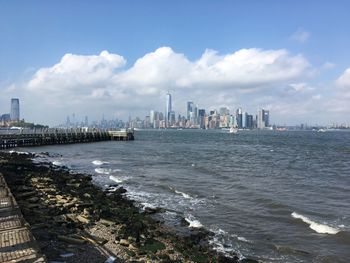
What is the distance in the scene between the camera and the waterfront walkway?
10164mm

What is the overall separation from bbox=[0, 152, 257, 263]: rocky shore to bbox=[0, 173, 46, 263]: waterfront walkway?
2.53 ft

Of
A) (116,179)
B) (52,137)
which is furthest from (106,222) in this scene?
(52,137)

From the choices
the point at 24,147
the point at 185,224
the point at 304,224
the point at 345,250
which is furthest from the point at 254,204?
the point at 24,147

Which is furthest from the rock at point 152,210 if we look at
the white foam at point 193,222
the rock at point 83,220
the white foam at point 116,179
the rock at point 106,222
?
the white foam at point 116,179

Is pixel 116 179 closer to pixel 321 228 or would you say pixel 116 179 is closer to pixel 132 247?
pixel 321 228

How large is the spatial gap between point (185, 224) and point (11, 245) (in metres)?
9.35

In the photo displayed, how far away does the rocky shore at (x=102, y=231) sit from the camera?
12.8 meters

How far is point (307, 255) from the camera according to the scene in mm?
14883

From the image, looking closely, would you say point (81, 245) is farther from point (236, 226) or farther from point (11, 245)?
point (236, 226)

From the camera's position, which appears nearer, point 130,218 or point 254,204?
point 130,218

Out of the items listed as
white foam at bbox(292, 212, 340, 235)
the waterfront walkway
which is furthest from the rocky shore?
white foam at bbox(292, 212, 340, 235)

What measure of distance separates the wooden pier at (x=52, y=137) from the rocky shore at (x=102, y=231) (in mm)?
48683

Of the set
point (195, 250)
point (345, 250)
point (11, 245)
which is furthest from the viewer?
point (345, 250)

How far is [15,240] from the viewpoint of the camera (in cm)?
1159
